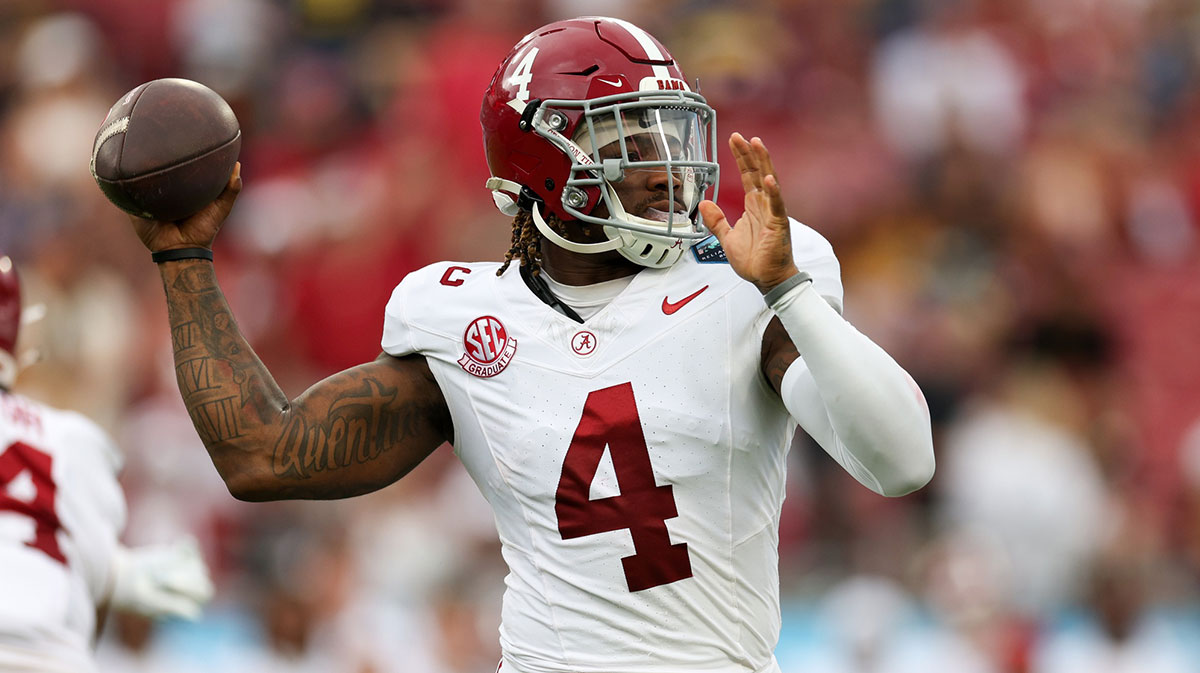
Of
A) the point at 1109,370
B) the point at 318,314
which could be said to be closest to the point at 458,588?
the point at 318,314

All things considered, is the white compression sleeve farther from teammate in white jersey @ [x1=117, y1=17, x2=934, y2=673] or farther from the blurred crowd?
the blurred crowd

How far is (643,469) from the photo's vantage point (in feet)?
10.0

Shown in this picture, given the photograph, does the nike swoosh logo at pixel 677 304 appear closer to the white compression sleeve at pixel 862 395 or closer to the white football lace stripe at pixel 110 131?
the white compression sleeve at pixel 862 395

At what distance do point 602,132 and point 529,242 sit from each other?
0.30 m

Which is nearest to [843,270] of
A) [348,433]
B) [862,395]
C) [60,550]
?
[60,550]

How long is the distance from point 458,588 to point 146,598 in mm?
2572

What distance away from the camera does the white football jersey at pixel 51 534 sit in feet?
13.5

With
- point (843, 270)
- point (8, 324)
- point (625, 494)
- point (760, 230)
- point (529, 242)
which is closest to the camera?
point (760, 230)

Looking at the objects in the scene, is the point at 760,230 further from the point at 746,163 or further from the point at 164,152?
the point at 164,152

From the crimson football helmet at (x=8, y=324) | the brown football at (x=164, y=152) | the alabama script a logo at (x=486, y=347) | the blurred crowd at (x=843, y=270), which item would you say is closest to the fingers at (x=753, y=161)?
the alabama script a logo at (x=486, y=347)

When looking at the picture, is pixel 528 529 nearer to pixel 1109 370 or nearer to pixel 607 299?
pixel 607 299

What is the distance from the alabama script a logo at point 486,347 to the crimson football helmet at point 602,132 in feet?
0.73

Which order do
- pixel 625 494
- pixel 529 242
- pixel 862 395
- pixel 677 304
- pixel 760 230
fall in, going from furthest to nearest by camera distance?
pixel 529 242
pixel 677 304
pixel 625 494
pixel 760 230
pixel 862 395

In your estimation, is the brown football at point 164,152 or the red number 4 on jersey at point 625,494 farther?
the brown football at point 164,152
